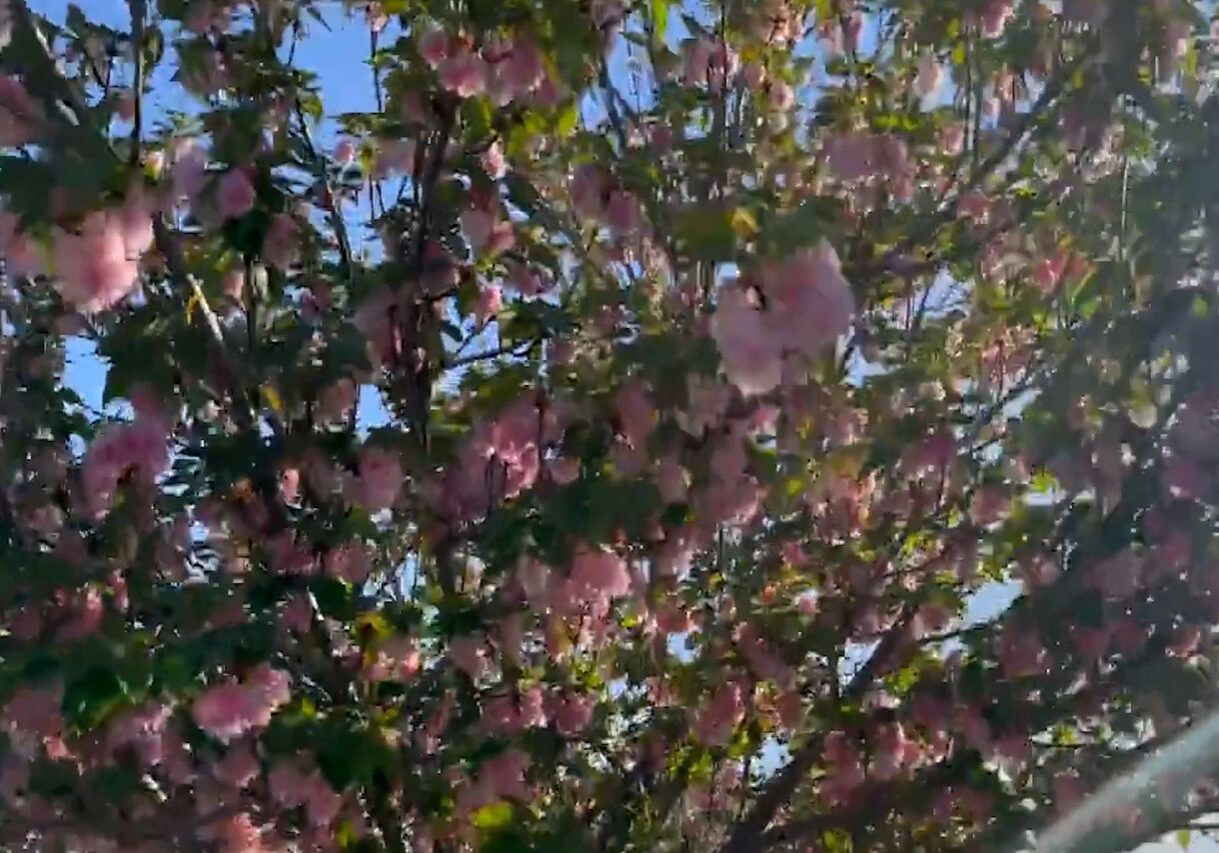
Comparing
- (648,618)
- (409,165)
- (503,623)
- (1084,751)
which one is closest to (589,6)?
(409,165)

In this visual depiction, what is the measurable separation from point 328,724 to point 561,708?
2.50 ft

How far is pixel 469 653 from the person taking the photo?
3088 mm

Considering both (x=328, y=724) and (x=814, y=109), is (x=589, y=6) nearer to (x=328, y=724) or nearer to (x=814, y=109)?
(x=814, y=109)

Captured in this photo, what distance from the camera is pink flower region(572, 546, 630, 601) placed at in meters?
2.87

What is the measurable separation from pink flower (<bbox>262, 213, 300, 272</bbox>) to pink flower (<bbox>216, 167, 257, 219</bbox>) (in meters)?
0.12

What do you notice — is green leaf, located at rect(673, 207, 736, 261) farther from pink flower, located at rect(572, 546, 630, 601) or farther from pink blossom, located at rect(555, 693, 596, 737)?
pink blossom, located at rect(555, 693, 596, 737)

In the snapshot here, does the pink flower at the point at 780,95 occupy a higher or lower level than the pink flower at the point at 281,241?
Answer: higher

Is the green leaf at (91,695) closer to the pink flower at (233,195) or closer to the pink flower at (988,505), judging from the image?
the pink flower at (233,195)

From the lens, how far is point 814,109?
3434 millimetres

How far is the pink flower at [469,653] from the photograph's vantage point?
3.07 m

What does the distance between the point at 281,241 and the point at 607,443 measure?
0.81 metres

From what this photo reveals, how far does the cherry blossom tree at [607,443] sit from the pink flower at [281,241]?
0.02 meters

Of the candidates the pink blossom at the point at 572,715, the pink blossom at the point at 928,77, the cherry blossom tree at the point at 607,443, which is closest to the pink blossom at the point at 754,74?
the cherry blossom tree at the point at 607,443

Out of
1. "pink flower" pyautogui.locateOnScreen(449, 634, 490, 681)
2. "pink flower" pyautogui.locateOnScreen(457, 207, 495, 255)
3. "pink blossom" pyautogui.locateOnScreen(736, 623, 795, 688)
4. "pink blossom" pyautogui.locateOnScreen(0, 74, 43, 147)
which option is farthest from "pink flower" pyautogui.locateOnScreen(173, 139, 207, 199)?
"pink blossom" pyautogui.locateOnScreen(736, 623, 795, 688)
